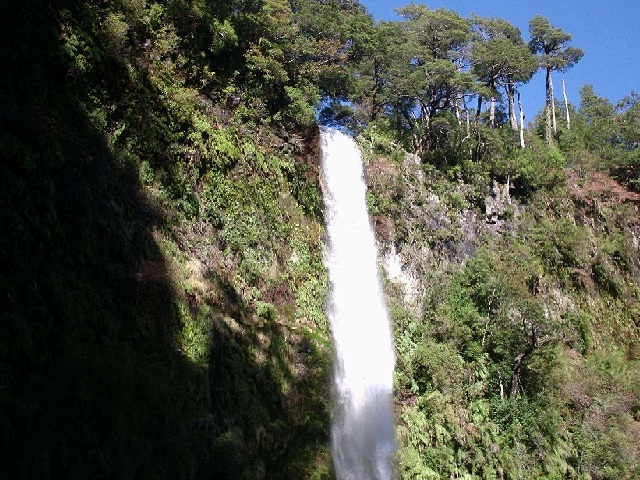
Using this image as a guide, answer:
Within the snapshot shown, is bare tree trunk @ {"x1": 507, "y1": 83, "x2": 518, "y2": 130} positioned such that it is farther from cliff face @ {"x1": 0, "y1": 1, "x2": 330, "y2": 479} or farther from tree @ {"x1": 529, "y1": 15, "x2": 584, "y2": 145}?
cliff face @ {"x1": 0, "y1": 1, "x2": 330, "y2": 479}

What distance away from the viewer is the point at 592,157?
101 feet

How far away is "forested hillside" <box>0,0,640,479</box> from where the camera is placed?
8.09m

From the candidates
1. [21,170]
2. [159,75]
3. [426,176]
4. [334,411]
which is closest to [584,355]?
[426,176]

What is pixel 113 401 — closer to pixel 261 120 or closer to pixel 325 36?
pixel 261 120

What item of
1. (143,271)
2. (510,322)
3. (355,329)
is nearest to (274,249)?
(355,329)

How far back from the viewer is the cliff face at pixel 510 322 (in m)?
16.4

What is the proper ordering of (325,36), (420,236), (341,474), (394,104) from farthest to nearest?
1. (394,104)
2. (325,36)
3. (420,236)
4. (341,474)

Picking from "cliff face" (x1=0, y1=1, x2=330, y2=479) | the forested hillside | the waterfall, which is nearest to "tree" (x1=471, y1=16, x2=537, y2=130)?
the forested hillside

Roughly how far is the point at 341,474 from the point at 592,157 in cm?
2512

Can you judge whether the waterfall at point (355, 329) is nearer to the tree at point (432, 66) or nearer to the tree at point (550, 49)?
the tree at point (432, 66)

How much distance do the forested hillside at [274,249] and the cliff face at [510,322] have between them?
0.09 metres

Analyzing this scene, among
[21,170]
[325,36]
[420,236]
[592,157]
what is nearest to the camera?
[21,170]

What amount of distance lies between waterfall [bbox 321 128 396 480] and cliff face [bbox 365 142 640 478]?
523 millimetres

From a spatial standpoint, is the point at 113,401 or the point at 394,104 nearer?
the point at 113,401
